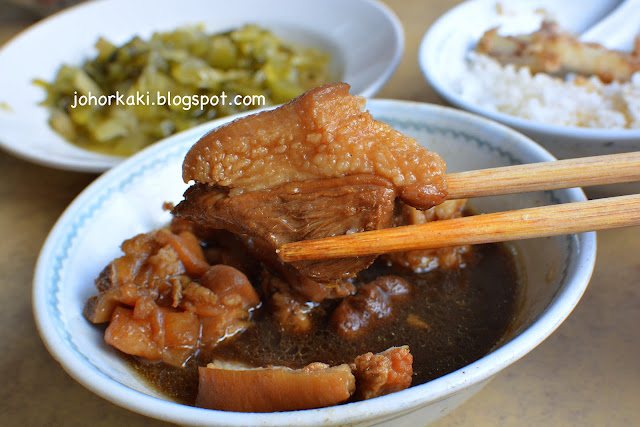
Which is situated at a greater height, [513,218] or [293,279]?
[513,218]

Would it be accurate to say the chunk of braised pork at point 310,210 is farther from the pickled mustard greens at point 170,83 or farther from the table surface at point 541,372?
the pickled mustard greens at point 170,83

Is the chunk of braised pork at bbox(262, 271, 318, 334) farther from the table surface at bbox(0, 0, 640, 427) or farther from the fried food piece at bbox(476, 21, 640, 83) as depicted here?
the fried food piece at bbox(476, 21, 640, 83)

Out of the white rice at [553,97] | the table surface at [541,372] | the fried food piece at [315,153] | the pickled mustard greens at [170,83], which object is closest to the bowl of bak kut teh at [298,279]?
the fried food piece at [315,153]

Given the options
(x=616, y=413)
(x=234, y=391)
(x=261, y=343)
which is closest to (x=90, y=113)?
(x=261, y=343)

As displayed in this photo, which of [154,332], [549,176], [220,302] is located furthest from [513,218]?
[154,332]

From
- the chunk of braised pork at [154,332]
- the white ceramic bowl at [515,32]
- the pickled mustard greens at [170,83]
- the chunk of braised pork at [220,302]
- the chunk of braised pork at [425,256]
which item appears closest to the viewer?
the chunk of braised pork at [154,332]

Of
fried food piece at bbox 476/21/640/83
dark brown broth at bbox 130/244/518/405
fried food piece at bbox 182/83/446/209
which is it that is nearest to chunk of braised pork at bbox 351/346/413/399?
dark brown broth at bbox 130/244/518/405

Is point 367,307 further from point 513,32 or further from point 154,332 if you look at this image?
point 513,32

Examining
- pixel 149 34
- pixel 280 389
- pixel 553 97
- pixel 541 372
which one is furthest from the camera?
pixel 149 34
